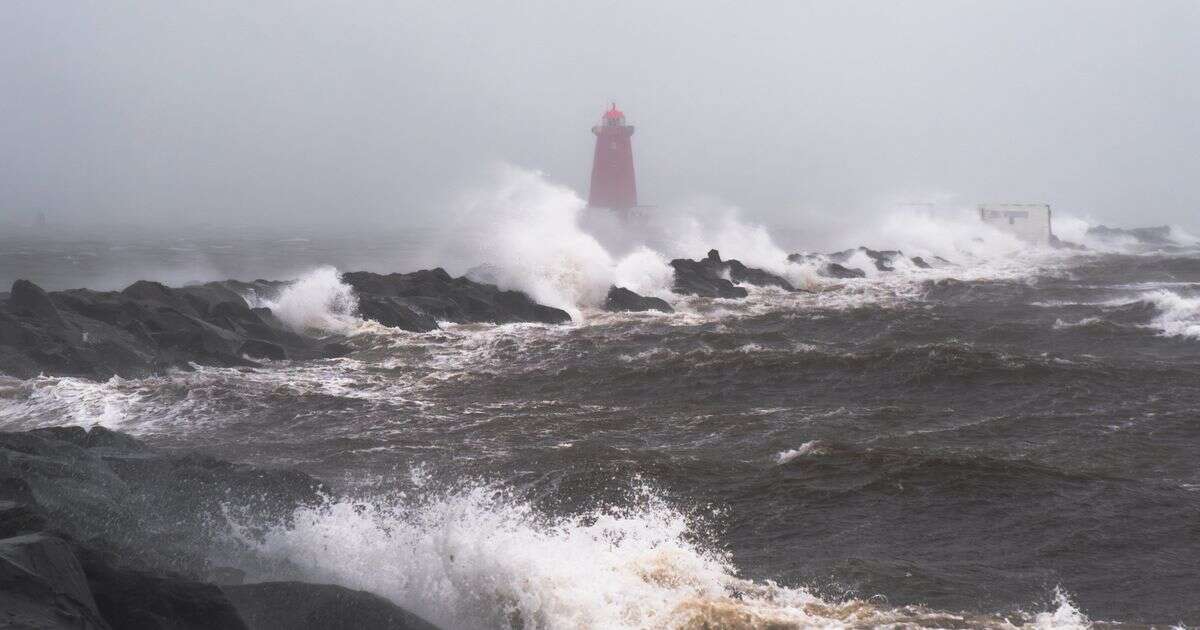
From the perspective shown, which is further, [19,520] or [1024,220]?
[1024,220]

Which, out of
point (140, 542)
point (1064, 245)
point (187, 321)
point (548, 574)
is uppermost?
point (187, 321)

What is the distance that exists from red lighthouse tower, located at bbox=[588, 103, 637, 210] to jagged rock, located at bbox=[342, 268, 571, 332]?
33113 mm

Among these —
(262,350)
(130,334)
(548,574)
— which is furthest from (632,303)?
(548,574)

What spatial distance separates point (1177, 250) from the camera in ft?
154

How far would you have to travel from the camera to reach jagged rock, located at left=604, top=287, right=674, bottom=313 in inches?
894

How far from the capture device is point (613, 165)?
5572 cm

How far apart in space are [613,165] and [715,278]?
97.7 feet

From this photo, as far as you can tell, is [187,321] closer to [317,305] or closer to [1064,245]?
[317,305]

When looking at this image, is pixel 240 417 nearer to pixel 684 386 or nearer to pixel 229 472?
pixel 229 472

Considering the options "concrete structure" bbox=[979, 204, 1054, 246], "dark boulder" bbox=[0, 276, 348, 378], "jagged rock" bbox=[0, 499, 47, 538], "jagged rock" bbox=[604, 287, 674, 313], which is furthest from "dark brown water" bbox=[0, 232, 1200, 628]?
"concrete structure" bbox=[979, 204, 1054, 246]

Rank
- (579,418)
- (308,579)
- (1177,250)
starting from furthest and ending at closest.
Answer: (1177,250), (579,418), (308,579)

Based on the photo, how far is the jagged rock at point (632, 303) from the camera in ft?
74.5

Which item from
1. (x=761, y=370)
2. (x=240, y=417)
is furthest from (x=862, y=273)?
→ (x=240, y=417)

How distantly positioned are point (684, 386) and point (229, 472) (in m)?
7.30
